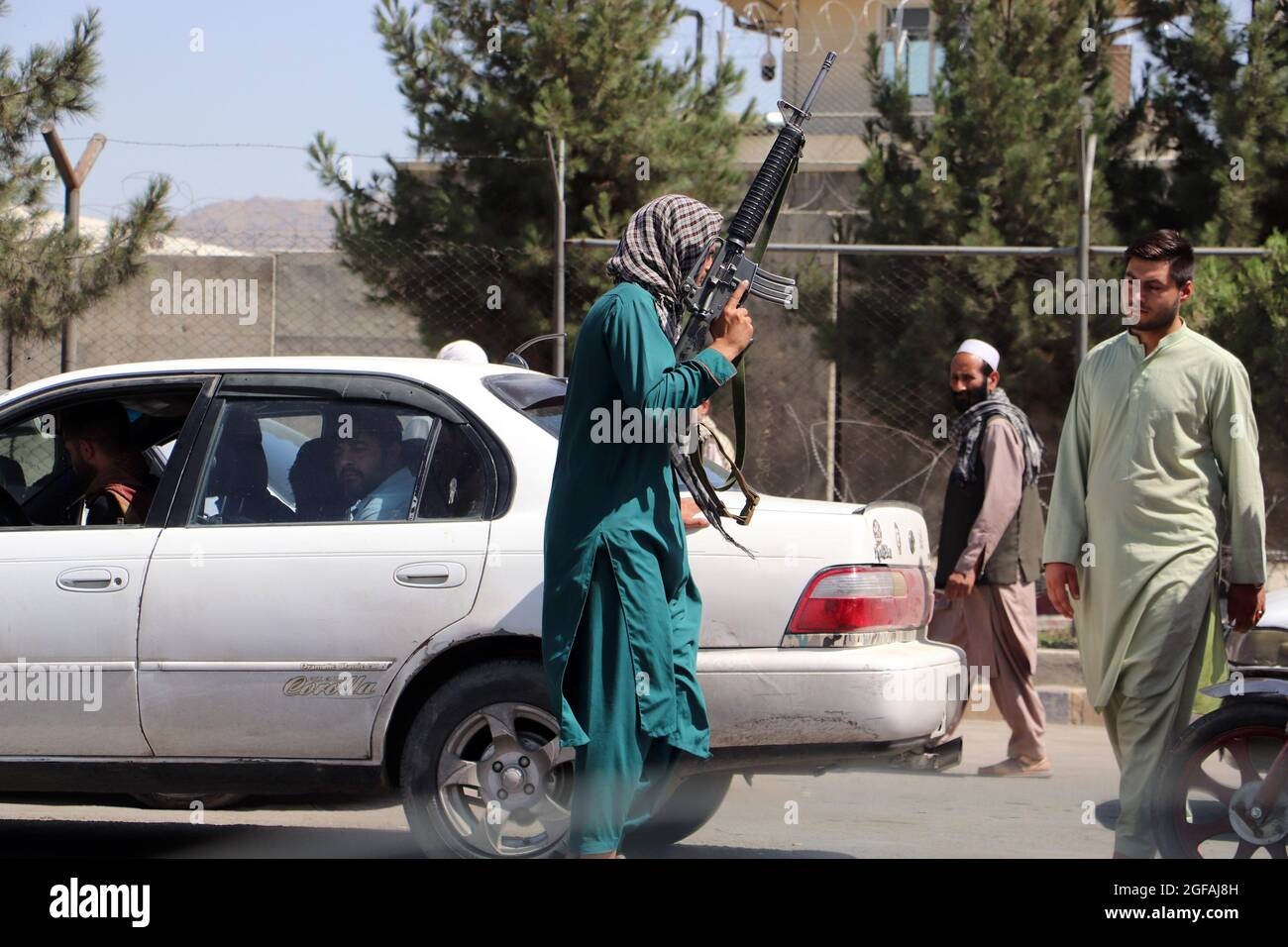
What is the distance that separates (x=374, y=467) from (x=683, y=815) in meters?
1.57

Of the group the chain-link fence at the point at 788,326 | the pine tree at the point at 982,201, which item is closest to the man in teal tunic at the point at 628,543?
the chain-link fence at the point at 788,326

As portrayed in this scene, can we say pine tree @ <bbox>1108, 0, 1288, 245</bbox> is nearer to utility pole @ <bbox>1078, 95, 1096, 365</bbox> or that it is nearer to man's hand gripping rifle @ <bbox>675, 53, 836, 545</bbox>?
utility pole @ <bbox>1078, 95, 1096, 365</bbox>

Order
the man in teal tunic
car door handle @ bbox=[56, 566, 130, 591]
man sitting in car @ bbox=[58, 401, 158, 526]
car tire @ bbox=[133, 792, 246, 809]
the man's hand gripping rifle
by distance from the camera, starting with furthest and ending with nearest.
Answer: man sitting in car @ bbox=[58, 401, 158, 526] < car tire @ bbox=[133, 792, 246, 809] < car door handle @ bbox=[56, 566, 130, 591] < the man's hand gripping rifle < the man in teal tunic

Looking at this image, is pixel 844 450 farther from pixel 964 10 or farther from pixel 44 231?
pixel 44 231

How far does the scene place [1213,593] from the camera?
4.36 m

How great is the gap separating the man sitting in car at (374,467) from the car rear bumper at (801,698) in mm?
1055

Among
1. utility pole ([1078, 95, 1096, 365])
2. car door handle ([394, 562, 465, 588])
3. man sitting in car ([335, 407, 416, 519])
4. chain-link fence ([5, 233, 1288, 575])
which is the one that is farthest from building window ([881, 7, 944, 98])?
car door handle ([394, 562, 465, 588])

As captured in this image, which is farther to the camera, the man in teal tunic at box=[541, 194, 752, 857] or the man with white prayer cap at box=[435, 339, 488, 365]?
the man with white prayer cap at box=[435, 339, 488, 365]

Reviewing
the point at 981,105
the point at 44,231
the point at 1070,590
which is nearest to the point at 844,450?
the point at 981,105

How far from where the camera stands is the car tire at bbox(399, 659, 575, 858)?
438 cm

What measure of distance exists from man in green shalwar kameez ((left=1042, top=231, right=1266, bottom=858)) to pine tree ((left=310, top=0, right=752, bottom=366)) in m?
6.75

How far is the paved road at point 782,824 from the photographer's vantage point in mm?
5203
